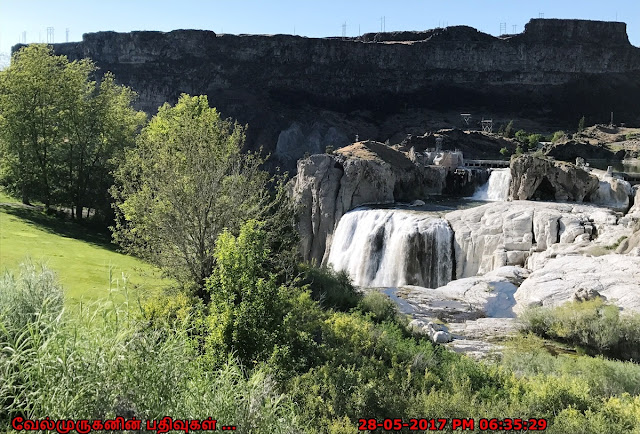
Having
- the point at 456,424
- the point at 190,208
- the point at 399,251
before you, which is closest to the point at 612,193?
the point at 399,251

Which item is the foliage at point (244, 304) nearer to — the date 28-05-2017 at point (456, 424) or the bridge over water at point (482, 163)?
the date 28-05-2017 at point (456, 424)

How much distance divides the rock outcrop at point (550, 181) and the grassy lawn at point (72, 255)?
2023 centimetres

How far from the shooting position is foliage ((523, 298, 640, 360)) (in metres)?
10.5

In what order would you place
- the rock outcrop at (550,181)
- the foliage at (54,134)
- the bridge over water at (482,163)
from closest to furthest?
the foliage at (54,134) → the rock outcrop at (550,181) → the bridge over water at (482,163)

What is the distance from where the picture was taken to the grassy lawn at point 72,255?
469 inches

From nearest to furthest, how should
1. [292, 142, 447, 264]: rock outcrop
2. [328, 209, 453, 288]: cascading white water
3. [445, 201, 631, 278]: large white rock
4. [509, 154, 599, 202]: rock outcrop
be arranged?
[445, 201, 631, 278]: large white rock, [328, 209, 453, 288]: cascading white water, [509, 154, 599, 202]: rock outcrop, [292, 142, 447, 264]: rock outcrop

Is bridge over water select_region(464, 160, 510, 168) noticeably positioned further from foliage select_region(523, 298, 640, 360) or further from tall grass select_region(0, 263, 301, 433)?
tall grass select_region(0, 263, 301, 433)

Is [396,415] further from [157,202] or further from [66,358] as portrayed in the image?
[157,202]

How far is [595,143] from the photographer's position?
174ft

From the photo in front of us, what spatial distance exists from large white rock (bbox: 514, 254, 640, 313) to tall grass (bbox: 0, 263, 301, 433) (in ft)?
32.5

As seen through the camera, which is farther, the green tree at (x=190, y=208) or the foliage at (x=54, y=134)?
the foliage at (x=54, y=134)

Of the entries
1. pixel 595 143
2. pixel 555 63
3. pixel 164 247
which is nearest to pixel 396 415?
pixel 164 247

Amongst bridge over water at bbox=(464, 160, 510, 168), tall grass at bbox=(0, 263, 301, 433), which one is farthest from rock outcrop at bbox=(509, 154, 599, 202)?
tall grass at bbox=(0, 263, 301, 433)

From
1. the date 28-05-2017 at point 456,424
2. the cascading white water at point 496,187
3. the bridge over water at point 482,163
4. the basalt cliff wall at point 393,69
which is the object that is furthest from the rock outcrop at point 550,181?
the basalt cliff wall at point 393,69
